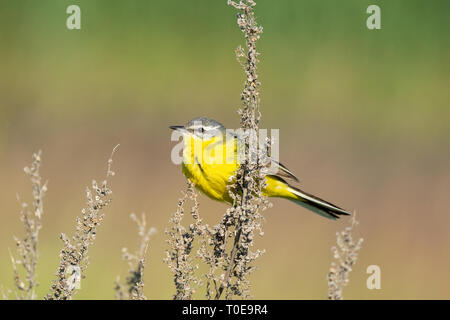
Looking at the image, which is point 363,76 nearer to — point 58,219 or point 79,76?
point 79,76

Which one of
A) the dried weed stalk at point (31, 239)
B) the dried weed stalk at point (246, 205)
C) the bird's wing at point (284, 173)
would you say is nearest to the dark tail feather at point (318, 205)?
the bird's wing at point (284, 173)

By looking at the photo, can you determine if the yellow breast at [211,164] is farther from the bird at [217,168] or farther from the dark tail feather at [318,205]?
the dark tail feather at [318,205]

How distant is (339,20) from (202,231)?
427cm

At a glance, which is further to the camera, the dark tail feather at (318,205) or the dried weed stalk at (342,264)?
the dark tail feather at (318,205)

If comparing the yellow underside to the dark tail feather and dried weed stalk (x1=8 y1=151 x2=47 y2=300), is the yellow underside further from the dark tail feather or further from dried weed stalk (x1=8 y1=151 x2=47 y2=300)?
dried weed stalk (x1=8 y1=151 x2=47 y2=300)

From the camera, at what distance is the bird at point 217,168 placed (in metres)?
3.40

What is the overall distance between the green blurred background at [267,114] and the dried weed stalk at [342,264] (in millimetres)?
1626

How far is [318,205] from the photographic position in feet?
12.2

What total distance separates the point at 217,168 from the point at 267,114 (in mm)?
2317

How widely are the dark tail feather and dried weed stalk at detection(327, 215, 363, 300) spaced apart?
1221 mm

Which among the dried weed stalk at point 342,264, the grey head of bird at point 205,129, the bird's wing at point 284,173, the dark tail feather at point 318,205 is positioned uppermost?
the grey head of bird at point 205,129

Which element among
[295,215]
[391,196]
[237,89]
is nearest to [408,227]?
[391,196]

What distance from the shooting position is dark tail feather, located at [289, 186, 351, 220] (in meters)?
3.65

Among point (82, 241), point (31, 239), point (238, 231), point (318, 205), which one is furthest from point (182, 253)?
point (318, 205)
